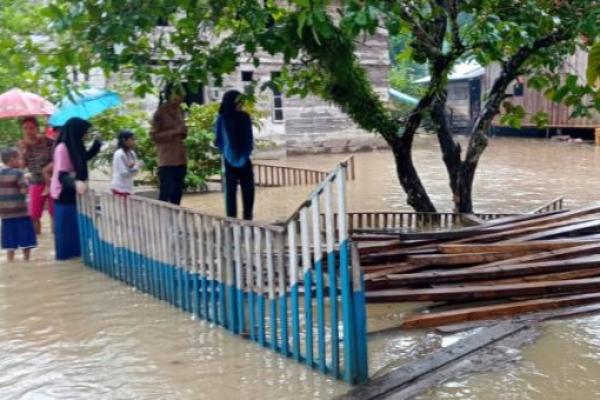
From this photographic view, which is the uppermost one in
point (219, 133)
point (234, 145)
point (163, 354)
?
point (219, 133)

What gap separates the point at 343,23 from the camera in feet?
15.8

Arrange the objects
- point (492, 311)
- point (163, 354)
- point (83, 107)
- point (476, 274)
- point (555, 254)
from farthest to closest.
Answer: point (83, 107)
point (555, 254)
point (476, 274)
point (492, 311)
point (163, 354)

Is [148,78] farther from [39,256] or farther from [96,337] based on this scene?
[39,256]

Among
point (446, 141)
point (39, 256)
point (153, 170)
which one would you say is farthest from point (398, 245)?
point (153, 170)

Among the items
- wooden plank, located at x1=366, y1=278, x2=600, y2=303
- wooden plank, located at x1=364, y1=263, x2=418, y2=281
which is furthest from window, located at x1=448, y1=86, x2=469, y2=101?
wooden plank, located at x1=366, y1=278, x2=600, y2=303

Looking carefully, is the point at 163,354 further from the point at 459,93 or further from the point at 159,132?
the point at 459,93

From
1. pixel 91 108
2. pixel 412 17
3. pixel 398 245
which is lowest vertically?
pixel 398 245

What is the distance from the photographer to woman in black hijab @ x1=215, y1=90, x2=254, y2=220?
7613mm

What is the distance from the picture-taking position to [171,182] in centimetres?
834

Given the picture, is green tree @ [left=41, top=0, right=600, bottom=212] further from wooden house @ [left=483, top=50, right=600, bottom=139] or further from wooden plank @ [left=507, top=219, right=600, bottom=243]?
wooden house @ [left=483, top=50, right=600, bottom=139]

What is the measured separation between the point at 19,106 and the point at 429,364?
7027 millimetres

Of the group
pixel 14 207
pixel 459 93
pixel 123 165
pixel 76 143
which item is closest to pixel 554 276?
pixel 123 165

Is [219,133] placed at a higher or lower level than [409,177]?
higher

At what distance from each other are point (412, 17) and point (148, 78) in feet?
10.4
